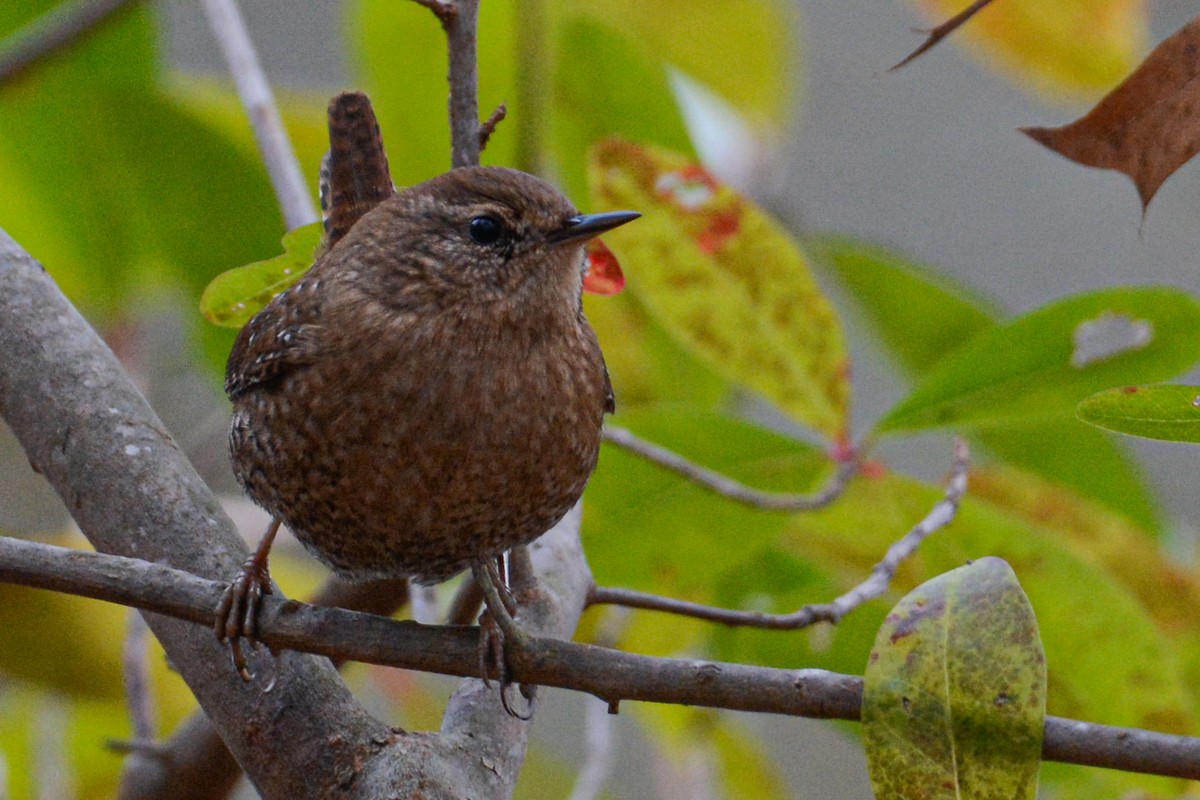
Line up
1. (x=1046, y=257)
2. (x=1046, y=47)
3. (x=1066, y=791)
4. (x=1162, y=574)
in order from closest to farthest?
(x=1066, y=791) → (x=1162, y=574) → (x=1046, y=47) → (x=1046, y=257)

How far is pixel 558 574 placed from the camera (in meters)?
1.72

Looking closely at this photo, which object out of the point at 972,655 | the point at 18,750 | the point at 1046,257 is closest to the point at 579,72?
the point at 972,655

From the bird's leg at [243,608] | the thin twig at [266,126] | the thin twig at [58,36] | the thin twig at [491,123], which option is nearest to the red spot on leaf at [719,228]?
the thin twig at [491,123]

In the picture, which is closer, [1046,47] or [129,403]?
[129,403]

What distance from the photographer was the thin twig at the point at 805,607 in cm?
154

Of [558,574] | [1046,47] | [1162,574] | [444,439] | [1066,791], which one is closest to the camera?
[444,439]

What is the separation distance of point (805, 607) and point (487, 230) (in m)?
0.57

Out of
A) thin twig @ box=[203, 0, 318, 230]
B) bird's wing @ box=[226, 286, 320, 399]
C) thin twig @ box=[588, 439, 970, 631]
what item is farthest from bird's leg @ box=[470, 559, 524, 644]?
thin twig @ box=[203, 0, 318, 230]

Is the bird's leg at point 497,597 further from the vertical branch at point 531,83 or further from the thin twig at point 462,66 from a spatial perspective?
the vertical branch at point 531,83

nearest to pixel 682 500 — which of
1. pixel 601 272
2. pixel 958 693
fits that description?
pixel 601 272

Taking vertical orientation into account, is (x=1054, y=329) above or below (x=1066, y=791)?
above

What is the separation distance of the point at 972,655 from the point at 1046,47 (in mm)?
2071

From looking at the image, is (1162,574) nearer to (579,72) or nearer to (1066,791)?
(1066,791)

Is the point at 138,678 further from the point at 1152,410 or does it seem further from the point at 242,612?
the point at 1152,410
